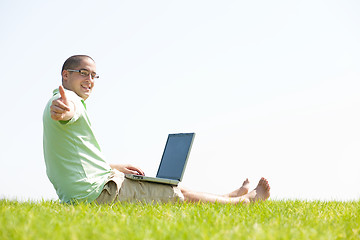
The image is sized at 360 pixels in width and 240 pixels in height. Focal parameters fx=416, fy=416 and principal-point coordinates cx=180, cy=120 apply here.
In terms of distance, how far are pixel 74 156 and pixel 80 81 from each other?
95 cm

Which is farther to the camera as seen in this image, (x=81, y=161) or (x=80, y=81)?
(x=80, y=81)

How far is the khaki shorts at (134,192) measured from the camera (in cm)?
484

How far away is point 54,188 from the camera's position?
503 cm

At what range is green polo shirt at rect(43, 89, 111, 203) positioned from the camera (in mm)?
4512

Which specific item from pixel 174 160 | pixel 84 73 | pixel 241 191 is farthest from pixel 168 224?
pixel 241 191

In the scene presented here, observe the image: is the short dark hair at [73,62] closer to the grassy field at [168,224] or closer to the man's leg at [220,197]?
the grassy field at [168,224]

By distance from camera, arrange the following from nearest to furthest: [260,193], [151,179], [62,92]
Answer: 1. [62,92]
2. [151,179]
3. [260,193]

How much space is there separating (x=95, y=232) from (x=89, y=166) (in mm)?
1744

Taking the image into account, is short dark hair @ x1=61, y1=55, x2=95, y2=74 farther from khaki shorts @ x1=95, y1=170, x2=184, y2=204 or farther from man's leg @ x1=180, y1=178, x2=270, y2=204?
man's leg @ x1=180, y1=178, x2=270, y2=204

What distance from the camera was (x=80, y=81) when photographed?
16.4ft

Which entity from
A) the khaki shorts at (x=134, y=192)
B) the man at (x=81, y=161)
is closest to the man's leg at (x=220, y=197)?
the man at (x=81, y=161)

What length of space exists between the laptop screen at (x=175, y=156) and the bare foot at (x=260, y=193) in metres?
1.01

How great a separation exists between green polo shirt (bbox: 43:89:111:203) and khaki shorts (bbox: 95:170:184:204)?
0.11m

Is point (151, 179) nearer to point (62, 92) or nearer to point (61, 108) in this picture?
point (61, 108)
